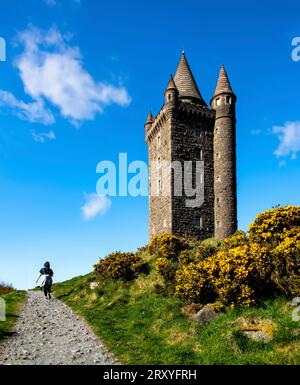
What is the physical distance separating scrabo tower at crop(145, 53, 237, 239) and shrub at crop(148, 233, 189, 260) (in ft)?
32.4

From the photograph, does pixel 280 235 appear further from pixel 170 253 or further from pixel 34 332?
pixel 34 332

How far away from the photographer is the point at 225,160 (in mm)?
35812

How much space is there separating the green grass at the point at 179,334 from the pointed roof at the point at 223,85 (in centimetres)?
2640

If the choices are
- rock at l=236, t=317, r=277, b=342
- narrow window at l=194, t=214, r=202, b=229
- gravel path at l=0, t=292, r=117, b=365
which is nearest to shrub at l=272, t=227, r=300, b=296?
rock at l=236, t=317, r=277, b=342

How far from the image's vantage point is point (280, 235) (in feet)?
52.0

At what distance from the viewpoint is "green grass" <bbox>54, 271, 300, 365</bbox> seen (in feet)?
30.5

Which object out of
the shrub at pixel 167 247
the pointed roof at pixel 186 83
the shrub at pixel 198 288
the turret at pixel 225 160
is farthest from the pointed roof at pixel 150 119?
the shrub at pixel 198 288

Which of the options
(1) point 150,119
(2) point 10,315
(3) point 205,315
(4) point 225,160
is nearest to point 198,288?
(3) point 205,315

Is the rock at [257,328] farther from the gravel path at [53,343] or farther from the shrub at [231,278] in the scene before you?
the gravel path at [53,343]

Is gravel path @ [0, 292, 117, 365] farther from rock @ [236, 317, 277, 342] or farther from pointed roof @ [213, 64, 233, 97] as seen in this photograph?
pointed roof @ [213, 64, 233, 97]

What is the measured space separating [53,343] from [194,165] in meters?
26.0

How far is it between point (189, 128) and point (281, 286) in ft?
83.1

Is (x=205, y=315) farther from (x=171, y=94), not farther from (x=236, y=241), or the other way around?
(x=171, y=94)
